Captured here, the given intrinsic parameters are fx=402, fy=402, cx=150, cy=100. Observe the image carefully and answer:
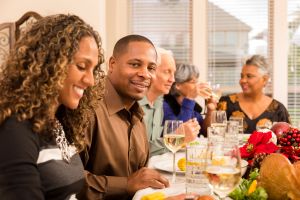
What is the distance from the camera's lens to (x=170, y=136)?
1586mm

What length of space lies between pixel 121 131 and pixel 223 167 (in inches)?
32.0

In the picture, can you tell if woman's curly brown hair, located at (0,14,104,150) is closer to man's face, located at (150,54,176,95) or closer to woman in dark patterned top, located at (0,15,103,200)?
woman in dark patterned top, located at (0,15,103,200)

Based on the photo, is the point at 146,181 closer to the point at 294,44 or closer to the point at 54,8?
the point at 54,8

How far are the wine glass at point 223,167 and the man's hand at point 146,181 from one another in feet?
1.20

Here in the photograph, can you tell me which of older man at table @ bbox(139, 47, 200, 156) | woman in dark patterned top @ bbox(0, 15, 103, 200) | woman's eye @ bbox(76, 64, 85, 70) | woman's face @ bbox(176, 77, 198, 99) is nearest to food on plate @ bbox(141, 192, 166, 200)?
woman in dark patterned top @ bbox(0, 15, 103, 200)

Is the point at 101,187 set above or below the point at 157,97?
below

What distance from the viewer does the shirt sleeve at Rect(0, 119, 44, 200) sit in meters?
0.90

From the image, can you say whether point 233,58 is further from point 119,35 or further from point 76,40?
point 76,40

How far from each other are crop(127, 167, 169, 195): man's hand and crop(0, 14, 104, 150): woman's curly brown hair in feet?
1.43

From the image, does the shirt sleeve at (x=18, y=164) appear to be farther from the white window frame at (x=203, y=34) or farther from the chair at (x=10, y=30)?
the white window frame at (x=203, y=34)

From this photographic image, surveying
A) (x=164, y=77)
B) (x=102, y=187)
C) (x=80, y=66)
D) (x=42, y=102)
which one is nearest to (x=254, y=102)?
(x=164, y=77)

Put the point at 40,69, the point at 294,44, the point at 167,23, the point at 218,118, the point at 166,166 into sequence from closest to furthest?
the point at 40,69 → the point at 166,166 → the point at 218,118 → the point at 294,44 → the point at 167,23

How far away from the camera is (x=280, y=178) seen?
0.98m

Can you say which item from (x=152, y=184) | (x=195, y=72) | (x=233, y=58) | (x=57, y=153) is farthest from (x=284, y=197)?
(x=233, y=58)
